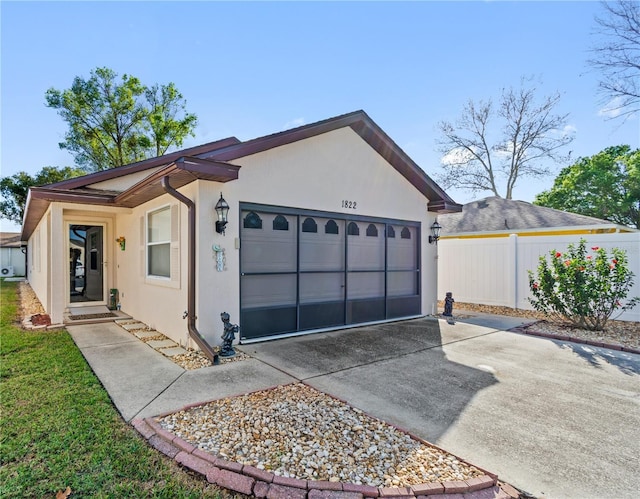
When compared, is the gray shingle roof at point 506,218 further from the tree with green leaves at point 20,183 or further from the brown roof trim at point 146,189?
the tree with green leaves at point 20,183

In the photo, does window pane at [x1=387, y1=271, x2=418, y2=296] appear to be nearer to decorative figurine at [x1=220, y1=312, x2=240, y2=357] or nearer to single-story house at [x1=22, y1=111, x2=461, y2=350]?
single-story house at [x1=22, y1=111, x2=461, y2=350]

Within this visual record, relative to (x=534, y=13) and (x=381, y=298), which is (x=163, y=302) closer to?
(x=381, y=298)

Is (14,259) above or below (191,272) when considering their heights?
below

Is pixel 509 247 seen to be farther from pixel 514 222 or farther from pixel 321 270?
pixel 321 270

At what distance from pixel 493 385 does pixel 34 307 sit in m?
12.9

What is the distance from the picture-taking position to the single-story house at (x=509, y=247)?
877 cm

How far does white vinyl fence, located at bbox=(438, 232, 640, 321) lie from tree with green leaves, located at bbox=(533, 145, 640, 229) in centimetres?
2049

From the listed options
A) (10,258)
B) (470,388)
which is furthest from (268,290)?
(10,258)

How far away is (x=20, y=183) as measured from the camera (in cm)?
2478

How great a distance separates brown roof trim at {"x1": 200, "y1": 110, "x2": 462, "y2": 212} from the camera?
619 centimetres

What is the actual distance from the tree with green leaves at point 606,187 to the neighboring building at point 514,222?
1462 centimetres

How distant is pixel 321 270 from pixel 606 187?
2715 centimetres

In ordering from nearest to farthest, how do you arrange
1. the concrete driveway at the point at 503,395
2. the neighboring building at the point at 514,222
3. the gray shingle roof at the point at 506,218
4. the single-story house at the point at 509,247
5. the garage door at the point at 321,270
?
1. the concrete driveway at the point at 503,395
2. the garage door at the point at 321,270
3. the single-story house at the point at 509,247
4. the neighboring building at the point at 514,222
5. the gray shingle roof at the point at 506,218

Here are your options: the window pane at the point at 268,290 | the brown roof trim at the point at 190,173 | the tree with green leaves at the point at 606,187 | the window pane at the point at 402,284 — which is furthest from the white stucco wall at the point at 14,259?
the tree with green leaves at the point at 606,187
